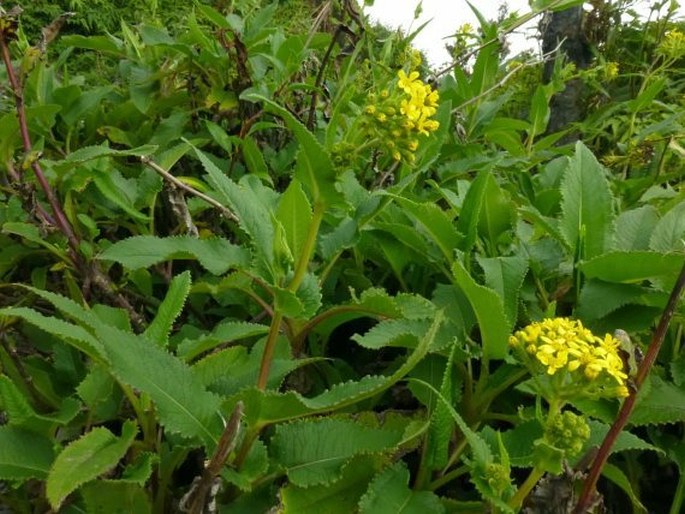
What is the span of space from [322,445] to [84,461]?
238 millimetres

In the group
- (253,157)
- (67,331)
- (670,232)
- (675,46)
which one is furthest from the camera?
(675,46)

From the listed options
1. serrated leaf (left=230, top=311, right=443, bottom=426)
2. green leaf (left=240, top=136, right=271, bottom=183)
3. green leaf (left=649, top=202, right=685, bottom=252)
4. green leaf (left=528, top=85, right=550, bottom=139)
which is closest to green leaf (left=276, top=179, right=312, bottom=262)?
serrated leaf (left=230, top=311, right=443, bottom=426)

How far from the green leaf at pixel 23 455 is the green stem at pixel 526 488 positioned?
1.61 ft

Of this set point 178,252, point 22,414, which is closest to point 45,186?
point 178,252

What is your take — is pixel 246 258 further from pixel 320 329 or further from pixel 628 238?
pixel 628 238

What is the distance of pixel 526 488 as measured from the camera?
68 centimetres

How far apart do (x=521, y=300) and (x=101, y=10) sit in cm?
536

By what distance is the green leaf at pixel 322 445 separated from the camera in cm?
70

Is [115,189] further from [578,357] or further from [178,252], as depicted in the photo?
[578,357]

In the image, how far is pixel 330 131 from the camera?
2.92ft

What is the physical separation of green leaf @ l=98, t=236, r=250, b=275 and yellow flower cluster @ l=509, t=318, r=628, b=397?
0.37 m

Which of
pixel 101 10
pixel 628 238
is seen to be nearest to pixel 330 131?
pixel 628 238

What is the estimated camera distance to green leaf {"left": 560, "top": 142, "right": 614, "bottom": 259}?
99cm

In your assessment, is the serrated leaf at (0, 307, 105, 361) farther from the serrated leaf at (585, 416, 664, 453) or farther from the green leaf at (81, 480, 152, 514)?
the serrated leaf at (585, 416, 664, 453)
